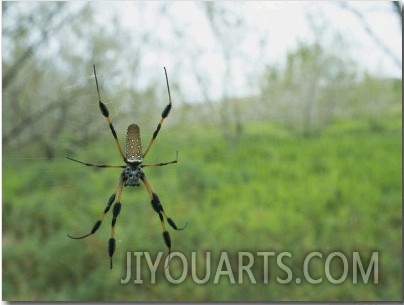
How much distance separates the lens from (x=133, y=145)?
4.06 ft

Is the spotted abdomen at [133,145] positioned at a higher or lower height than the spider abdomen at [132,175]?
higher

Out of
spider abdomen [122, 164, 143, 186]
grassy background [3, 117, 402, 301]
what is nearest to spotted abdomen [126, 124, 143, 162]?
spider abdomen [122, 164, 143, 186]

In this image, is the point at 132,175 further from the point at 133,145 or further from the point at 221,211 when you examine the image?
the point at 221,211

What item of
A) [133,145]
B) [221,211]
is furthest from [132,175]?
[221,211]

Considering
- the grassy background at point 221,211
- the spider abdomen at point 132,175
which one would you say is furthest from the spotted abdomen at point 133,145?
the grassy background at point 221,211

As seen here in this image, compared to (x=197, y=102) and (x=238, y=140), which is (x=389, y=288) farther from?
(x=197, y=102)

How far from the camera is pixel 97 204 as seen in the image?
330 cm

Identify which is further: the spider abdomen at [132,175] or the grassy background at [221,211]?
the grassy background at [221,211]

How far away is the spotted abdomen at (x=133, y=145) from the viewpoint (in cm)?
123

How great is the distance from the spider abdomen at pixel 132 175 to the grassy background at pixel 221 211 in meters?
1.79

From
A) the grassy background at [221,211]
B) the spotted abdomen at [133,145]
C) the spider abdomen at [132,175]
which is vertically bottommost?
the grassy background at [221,211]

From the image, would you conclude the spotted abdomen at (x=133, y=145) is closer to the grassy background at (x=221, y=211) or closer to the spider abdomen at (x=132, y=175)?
the spider abdomen at (x=132, y=175)

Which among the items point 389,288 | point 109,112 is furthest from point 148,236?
point 109,112

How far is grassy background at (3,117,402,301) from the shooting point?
9.91 ft
